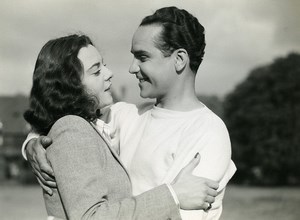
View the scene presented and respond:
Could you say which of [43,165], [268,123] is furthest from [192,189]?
[268,123]

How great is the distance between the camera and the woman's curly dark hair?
2.80 metres

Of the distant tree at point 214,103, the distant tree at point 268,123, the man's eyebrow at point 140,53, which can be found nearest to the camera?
the man's eyebrow at point 140,53

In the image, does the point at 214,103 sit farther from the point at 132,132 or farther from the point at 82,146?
the point at 82,146

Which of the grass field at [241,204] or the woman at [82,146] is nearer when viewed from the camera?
the woman at [82,146]

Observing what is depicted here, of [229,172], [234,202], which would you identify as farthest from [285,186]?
[229,172]

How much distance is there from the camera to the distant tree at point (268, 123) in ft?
124

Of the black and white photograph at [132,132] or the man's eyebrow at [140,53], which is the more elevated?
the man's eyebrow at [140,53]

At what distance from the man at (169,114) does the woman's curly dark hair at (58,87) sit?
271 millimetres

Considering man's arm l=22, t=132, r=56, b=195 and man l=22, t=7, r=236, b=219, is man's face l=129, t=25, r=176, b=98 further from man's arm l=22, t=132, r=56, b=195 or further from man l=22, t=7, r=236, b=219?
man's arm l=22, t=132, r=56, b=195

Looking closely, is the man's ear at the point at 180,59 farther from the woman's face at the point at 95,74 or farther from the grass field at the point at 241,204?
the grass field at the point at 241,204

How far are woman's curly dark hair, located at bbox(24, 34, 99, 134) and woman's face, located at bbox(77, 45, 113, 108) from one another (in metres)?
0.03

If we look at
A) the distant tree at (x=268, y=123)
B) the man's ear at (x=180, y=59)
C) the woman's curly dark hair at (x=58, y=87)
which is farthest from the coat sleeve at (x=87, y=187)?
the distant tree at (x=268, y=123)

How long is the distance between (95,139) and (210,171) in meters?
0.60

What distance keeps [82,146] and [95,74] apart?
20.6 inches
